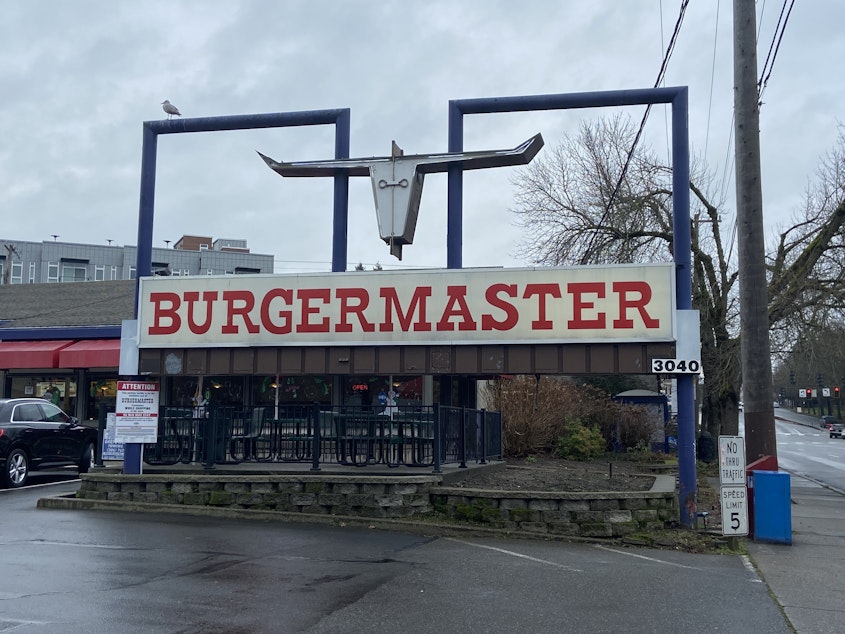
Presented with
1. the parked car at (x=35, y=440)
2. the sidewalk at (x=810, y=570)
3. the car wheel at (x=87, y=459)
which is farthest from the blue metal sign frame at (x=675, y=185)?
the car wheel at (x=87, y=459)

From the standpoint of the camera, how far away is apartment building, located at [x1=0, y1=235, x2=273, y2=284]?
7456cm

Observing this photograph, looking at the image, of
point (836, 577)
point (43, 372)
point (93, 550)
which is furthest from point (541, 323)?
point (43, 372)

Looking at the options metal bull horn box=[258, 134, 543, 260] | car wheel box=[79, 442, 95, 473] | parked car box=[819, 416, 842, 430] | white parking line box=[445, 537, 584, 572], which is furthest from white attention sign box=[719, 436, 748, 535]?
parked car box=[819, 416, 842, 430]

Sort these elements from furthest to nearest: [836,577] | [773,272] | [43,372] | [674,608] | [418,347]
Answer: [43,372] < [773,272] < [418,347] < [836,577] < [674,608]

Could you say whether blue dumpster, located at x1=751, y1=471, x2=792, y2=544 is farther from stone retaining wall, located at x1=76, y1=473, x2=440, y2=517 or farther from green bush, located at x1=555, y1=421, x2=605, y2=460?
green bush, located at x1=555, y1=421, x2=605, y2=460

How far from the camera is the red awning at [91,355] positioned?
77.1 ft

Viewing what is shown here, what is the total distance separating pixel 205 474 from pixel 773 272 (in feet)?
60.4

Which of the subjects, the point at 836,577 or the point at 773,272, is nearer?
the point at 836,577

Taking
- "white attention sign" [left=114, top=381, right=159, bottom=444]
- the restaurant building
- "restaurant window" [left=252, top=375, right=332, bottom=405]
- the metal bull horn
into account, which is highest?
the metal bull horn

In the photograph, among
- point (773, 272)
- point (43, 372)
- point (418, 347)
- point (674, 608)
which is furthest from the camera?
point (43, 372)

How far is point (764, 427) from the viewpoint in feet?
40.3

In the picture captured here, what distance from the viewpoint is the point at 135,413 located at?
45.8ft

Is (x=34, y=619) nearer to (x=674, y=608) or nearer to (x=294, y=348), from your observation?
(x=674, y=608)

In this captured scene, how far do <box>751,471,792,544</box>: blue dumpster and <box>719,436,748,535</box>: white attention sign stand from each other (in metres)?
0.28
